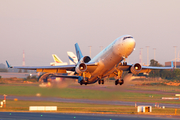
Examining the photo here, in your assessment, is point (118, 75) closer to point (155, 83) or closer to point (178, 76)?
point (155, 83)

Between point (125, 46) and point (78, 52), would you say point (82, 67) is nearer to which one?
point (125, 46)

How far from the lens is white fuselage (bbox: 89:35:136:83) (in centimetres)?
3722

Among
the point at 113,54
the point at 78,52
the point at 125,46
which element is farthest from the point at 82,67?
the point at 78,52

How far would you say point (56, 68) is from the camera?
1955 inches

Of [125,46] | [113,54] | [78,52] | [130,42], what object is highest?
[78,52]

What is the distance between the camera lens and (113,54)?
127ft

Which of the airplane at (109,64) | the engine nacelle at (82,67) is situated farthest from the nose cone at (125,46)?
the engine nacelle at (82,67)

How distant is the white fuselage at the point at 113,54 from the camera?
37219 millimetres

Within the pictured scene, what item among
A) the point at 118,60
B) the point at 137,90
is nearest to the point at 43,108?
the point at 118,60

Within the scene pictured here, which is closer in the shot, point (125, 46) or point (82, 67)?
point (125, 46)

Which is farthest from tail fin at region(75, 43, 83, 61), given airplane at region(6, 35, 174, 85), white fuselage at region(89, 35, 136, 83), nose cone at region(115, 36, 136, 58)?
→ nose cone at region(115, 36, 136, 58)

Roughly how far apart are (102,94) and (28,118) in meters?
16.8

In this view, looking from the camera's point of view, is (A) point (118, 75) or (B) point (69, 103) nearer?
(A) point (118, 75)

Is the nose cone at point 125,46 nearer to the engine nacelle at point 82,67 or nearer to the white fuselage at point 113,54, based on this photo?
the white fuselage at point 113,54
